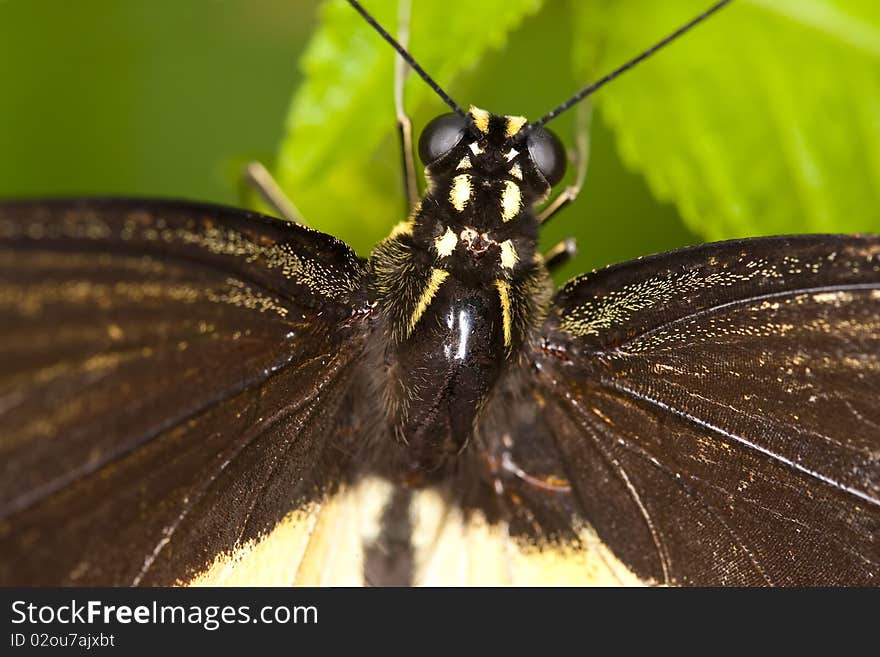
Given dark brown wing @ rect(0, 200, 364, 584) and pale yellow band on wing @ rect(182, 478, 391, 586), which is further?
pale yellow band on wing @ rect(182, 478, 391, 586)

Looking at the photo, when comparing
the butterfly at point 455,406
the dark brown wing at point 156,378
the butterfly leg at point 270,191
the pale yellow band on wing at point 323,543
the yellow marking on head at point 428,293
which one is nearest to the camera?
the dark brown wing at point 156,378

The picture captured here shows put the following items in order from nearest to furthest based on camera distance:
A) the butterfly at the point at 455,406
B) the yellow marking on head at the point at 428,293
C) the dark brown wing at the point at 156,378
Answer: the dark brown wing at the point at 156,378, the butterfly at the point at 455,406, the yellow marking on head at the point at 428,293

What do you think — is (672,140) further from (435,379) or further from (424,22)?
(435,379)

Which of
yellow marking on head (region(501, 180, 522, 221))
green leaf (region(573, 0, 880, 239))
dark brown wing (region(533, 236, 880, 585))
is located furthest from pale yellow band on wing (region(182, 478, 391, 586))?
green leaf (region(573, 0, 880, 239))

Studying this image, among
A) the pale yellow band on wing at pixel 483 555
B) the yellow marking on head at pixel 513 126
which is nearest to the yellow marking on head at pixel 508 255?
the yellow marking on head at pixel 513 126

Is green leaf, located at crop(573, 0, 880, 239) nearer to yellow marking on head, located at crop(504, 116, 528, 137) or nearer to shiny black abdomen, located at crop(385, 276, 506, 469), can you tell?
yellow marking on head, located at crop(504, 116, 528, 137)

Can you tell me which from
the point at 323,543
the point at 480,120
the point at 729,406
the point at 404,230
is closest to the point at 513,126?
the point at 480,120

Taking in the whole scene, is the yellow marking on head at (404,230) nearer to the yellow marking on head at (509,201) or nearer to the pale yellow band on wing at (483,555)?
the yellow marking on head at (509,201)
